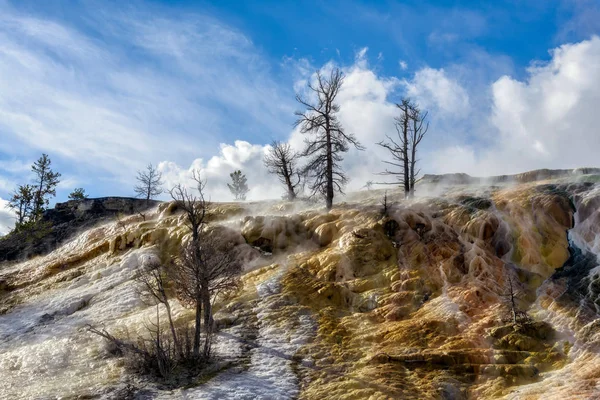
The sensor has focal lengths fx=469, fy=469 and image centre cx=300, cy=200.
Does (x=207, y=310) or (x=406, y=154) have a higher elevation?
(x=406, y=154)

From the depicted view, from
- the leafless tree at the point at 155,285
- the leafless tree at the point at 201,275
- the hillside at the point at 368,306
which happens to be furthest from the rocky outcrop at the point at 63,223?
the leafless tree at the point at 201,275

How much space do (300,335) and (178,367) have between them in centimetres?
397

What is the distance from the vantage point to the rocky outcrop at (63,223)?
38.0 meters

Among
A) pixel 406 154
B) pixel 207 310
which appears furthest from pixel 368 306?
pixel 406 154

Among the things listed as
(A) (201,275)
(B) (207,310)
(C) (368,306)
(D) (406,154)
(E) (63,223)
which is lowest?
(C) (368,306)

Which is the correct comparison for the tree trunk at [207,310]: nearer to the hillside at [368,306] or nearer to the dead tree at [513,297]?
the hillside at [368,306]

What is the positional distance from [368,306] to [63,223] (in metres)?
36.3

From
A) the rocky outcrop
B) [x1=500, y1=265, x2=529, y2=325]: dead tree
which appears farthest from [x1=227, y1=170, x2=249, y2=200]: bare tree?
[x1=500, y1=265, x2=529, y2=325]: dead tree

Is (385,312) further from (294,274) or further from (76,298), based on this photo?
(76,298)

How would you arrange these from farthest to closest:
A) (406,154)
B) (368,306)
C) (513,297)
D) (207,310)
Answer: (406,154)
(368,306)
(207,310)
(513,297)

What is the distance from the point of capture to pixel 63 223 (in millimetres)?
43875

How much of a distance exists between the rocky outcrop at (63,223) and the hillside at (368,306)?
11442 millimetres

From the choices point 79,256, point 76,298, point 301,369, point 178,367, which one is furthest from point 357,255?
point 79,256

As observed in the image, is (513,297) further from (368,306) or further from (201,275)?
(201,275)
